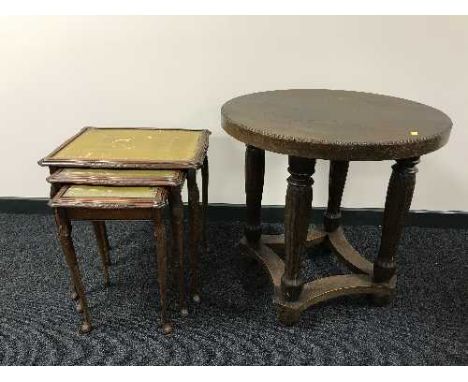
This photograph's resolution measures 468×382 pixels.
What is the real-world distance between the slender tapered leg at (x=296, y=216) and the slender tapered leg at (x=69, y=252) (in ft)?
2.24

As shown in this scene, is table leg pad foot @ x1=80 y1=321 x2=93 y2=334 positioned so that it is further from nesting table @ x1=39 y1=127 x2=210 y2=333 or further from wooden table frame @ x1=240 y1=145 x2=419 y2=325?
wooden table frame @ x1=240 y1=145 x2=419 y2=325

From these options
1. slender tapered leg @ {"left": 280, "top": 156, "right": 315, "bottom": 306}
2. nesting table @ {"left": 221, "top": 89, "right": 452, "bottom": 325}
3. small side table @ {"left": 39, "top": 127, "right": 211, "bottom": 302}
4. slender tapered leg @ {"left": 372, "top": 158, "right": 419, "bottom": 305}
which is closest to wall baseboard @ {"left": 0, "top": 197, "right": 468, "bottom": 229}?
nesting table @ {"left": 221, "top": 89, "right": 452, "bottom": 325}

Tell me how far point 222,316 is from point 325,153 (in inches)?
30.1

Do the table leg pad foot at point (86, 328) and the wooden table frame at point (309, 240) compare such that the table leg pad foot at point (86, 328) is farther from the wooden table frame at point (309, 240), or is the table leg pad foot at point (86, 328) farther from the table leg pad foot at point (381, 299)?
the table leg pad foot at point (381, 299)

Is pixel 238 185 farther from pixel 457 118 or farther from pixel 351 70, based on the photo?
pixel 457 118

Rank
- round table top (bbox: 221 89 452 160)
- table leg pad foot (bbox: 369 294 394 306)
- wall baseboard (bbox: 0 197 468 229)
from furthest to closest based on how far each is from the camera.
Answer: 1. wall baseboard (bbox: 0 197 468 229)
2. table leg pad foot (bbox: 369 294 394 306)
3. round table top (bbox: 221 89 452 160)

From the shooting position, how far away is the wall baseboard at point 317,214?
6.81 ft

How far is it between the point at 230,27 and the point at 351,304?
4.10 feet

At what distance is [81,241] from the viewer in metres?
1.97

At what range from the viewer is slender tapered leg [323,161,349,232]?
1685mm

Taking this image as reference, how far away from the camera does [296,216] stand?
126 cm

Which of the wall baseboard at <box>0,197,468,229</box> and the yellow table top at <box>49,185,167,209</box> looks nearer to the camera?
the yellow table top at <box>49,185,167,209</box>
